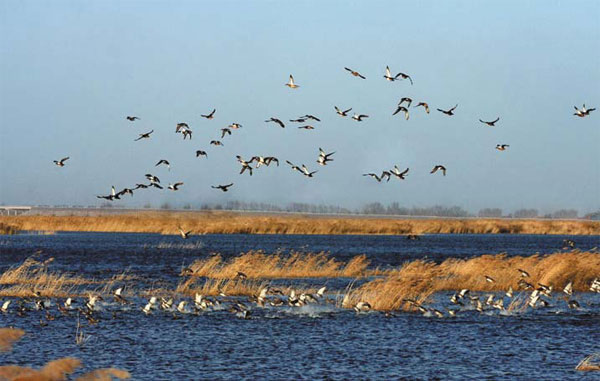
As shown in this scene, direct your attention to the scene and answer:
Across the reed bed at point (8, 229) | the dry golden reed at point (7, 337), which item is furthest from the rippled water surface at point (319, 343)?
the reed bed at point (8, 229)

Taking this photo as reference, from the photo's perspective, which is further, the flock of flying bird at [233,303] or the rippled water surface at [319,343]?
the flock of flying bird at [233,303]

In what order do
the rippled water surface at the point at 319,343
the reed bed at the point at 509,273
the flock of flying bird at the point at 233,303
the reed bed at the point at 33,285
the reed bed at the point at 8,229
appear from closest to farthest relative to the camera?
the rippled water surface at the point at 319,343
the flock of flying bird at the point at 233,303
the reed bed at the point at 33,285
the reed bed at the point at 509,273
the reed bed at the point at 8,229

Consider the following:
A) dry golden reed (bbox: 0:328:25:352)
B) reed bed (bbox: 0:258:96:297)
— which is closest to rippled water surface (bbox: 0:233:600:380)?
reed bed (bbox: 0:258:96:297)

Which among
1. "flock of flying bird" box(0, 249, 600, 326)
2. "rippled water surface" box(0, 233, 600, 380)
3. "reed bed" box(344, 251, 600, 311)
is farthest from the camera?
"reed bed" box(344, 251, 600, 311)

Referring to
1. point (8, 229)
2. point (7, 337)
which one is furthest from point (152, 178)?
point (8, 229)

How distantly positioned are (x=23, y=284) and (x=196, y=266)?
1623 cm

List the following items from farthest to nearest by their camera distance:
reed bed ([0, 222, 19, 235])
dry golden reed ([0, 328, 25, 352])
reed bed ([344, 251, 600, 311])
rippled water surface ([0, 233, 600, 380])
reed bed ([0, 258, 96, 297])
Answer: reed bed ([0, 222, 19, 235])
reed bed ([344, 251, 600, 311])
reed bed ([0, 258, 96, 297])
rippled water surface ([0, 233, 600, 380])
dry golden reed ([0, 328, 25, 352])

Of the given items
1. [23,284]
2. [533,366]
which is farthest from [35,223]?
[533,366]

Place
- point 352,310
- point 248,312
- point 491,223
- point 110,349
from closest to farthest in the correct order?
point 110,349, point 248,312, point 352,310, point 491,223

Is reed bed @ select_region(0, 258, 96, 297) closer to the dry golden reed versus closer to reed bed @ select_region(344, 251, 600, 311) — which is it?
reed bed @ select_region(344, 251, 600, 311)

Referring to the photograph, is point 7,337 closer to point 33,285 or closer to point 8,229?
point 33,285

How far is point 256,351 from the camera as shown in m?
26.7

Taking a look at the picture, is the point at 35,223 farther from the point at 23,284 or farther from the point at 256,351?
the point at 256,351

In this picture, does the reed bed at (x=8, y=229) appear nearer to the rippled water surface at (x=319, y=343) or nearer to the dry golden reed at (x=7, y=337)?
the rippled water surface at (x=319, y=343)
